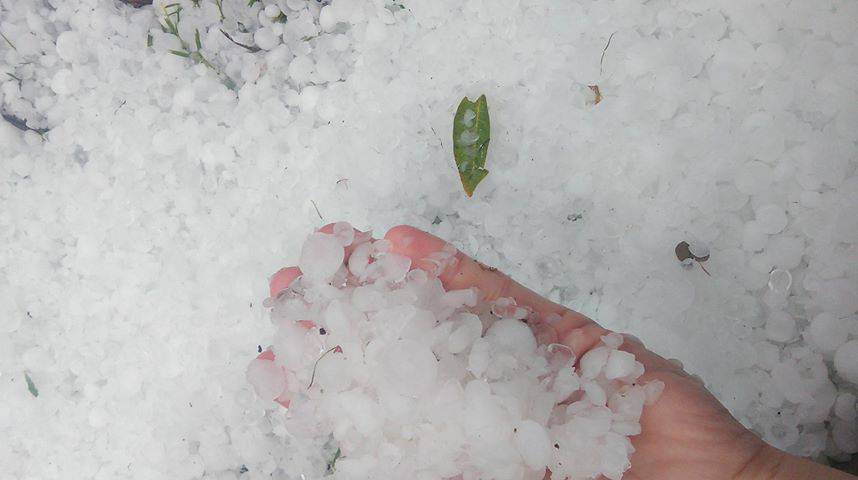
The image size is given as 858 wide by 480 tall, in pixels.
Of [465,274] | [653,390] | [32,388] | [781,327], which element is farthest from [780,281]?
[32,388]

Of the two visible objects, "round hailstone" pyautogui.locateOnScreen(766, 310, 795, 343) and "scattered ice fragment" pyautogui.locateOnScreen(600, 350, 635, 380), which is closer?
"scattered ice fragment" pyautogui.locateOnScreen(600, 350, 635, 380)

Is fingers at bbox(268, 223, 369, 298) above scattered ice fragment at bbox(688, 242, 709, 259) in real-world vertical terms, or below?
below

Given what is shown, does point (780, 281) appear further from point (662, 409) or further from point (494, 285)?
point (494, 285)

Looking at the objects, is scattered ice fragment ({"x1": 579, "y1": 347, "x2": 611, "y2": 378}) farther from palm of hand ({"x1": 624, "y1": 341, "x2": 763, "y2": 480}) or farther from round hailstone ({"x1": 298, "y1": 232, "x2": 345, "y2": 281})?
round hailstone ({"x1": 298, "y1": 232, "x2": 345, "y2": 281})

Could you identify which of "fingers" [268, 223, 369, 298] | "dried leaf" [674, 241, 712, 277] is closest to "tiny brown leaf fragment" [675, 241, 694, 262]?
"dried leaf" [674, 241, 712, 277]

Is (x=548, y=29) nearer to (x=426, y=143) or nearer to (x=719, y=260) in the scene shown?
(x=426, y=143)

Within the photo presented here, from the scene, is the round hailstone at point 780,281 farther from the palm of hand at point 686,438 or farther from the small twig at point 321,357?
the small twig at point 321,357

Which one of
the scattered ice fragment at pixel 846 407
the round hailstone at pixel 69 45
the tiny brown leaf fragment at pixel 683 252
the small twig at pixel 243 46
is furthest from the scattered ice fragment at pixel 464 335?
the round hailstone at pixel 69 45
